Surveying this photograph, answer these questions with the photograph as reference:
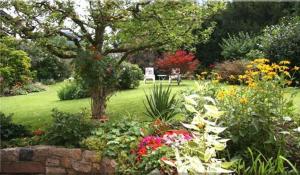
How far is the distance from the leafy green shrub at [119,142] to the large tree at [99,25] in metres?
1.76

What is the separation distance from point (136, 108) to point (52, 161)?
156 inches

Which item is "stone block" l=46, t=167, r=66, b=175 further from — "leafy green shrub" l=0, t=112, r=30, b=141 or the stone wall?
"leafy green shrub" l=0, t=112, r=30, b=141

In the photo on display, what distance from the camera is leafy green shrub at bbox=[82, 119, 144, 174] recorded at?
5117 mm

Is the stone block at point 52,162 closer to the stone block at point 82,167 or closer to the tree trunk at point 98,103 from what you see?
the stone block at point 82,167

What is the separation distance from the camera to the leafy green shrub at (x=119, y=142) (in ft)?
A: 16.8

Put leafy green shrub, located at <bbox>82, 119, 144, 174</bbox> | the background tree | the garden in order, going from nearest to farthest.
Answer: the garden < leafy green shrub, located at <bbox>82, 119, 144, 174</bbox> < the background tree

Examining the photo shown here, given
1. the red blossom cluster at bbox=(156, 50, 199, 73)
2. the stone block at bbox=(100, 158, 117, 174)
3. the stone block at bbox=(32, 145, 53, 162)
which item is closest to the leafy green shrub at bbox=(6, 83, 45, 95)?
the red blossom cluster at bbox=(156, 50, 199, 73)

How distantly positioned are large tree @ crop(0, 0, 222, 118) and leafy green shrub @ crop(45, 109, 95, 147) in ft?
4.88

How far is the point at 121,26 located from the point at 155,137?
3.65 meters

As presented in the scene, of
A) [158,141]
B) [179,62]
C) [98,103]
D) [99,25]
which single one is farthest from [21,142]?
[179,62]

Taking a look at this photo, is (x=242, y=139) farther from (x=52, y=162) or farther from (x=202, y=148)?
(x=52, y=162)

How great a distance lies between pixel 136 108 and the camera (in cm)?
948

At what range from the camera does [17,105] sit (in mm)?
12039

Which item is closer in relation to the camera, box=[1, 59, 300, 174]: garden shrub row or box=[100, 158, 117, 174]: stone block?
box=[1, 59, 300, 174]: garden shrub row
